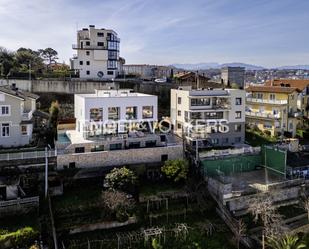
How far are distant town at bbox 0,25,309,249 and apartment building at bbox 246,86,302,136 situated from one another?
0.17m

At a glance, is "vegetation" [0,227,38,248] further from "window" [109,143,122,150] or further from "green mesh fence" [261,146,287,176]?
"green mesh fence" [261,146,287,176]

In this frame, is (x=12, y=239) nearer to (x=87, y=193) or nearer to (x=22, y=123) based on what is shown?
(x=87, y=193)

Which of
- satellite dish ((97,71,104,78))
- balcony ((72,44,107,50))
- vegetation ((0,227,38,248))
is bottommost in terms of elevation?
vegetation ((0,227,38,248))

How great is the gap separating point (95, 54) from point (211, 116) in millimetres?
25840

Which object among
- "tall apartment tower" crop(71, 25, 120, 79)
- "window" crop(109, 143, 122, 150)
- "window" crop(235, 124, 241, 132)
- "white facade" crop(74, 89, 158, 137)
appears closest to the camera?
"window" crop(109, 143, 122, 150)

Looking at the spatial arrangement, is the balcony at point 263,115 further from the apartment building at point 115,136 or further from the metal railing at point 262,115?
the apartment building at point 115,136

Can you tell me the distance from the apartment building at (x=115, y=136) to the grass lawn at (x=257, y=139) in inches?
445

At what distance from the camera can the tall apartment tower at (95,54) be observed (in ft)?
180

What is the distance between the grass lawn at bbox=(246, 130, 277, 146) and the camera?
128 ft

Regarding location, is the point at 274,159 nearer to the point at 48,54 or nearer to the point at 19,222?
the point at 19,222

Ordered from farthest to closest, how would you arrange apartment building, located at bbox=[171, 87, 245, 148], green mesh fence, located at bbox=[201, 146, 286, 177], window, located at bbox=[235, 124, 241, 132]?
window, located at bbox=[235, 124, 241, 132], apartment building, located at bbox=[171, 87, 245, 148], green mesh fence, located at bbox=[201, 146, 286, 177]

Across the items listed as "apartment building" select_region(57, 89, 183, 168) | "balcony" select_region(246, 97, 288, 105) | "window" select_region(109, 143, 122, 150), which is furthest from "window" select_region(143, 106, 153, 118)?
"balcony" select_region(246, 97, 288, 105)

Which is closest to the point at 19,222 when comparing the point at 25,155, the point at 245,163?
the point at 25,155

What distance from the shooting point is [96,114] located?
1216 inches
